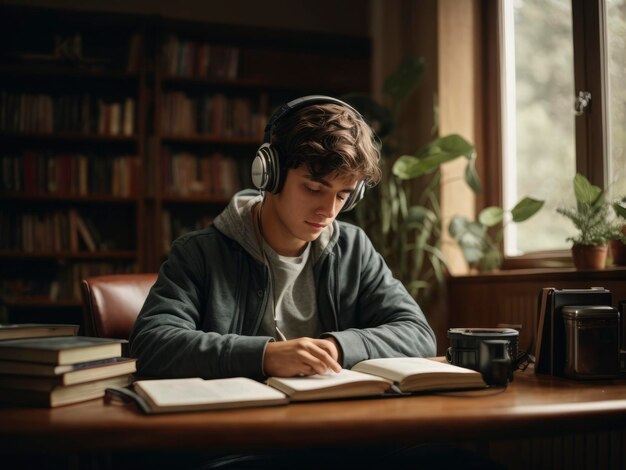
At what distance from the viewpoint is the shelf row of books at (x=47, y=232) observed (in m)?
3.47

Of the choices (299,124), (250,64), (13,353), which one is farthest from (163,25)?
(13,353)

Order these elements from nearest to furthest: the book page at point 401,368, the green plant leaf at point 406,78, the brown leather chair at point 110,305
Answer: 1. the book page at point 401,368
2. the brown leather chair at point 110,305
3. the green plant leaf at point 406,78

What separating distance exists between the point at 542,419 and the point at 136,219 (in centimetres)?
304

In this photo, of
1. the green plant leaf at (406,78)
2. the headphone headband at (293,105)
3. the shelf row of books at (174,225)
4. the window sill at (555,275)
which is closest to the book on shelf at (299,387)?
the headphone headband at (293,105)

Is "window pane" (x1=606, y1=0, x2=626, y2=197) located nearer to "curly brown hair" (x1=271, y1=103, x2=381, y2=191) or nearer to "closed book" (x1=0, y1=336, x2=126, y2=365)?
"curly brown hair" (x1=271, y1=103, x2=381, y2=191)

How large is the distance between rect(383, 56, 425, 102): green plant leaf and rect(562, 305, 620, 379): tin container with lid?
202 centimetres

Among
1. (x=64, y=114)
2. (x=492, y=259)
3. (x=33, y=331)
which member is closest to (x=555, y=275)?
(x=492, y=259)

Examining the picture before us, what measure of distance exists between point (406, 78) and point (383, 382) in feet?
7.57

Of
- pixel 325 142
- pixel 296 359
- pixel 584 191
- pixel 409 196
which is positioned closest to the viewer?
pixel 296 359

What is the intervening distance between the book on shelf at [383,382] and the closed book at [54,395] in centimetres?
27

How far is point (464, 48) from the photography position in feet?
9.64

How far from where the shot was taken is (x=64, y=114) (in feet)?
11.5

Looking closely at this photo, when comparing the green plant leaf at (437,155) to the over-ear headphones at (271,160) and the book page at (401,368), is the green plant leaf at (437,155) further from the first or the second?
the book page at (401,368)

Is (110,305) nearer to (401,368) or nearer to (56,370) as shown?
(56,370)
